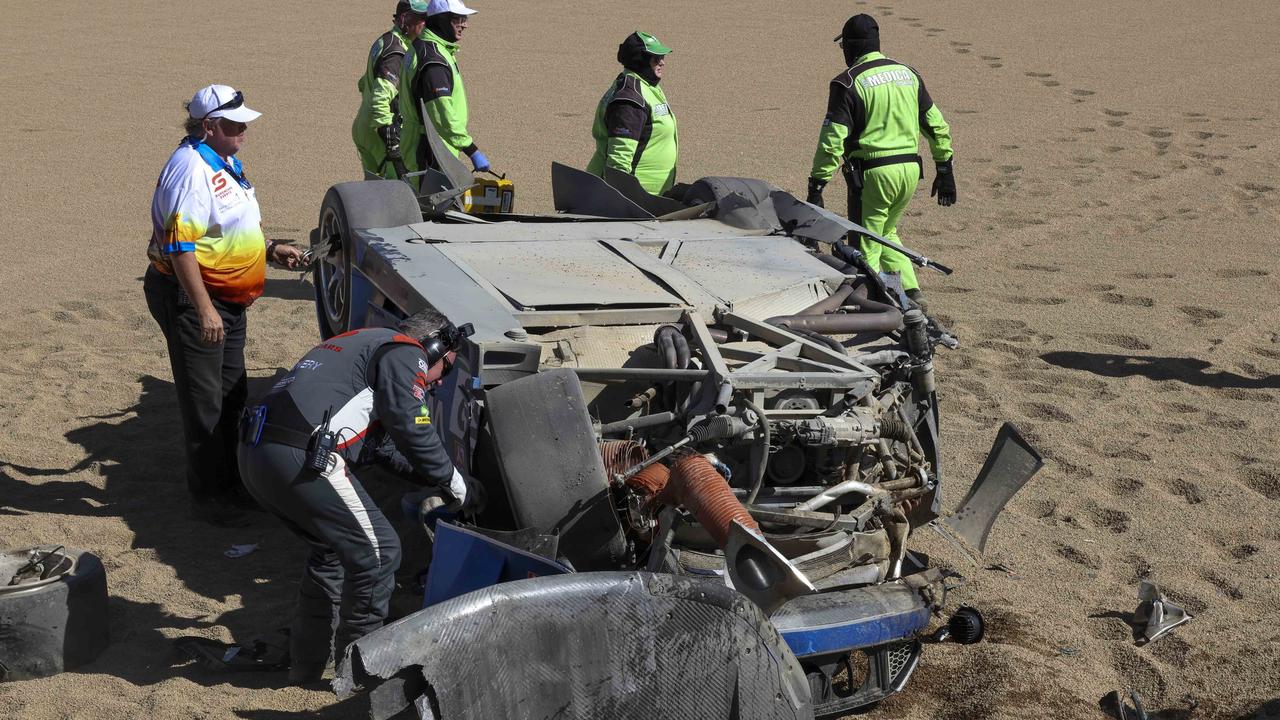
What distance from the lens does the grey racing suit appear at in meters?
4.80

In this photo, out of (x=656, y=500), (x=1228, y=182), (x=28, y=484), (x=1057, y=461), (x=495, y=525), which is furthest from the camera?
(x=1228, y=182)

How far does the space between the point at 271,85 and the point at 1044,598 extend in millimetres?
13293

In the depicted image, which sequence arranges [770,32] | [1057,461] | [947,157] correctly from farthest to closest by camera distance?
[770,32] < [947,157] < [1057,461]

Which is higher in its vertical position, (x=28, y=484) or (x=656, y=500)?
(x=656, y=500)

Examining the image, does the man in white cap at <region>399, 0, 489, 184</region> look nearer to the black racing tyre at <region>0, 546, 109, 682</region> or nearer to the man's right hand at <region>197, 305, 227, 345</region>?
the man's right hand at <region>197, 305, 227, 345</region>

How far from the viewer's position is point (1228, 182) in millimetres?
13180

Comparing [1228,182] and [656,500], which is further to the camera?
[1228,182]

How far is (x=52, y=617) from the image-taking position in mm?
4891

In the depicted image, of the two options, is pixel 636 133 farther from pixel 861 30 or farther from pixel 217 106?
pixel 217 106

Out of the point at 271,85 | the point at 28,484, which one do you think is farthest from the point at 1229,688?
the point at 271,85

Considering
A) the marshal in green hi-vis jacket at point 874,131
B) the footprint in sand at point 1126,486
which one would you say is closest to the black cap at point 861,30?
the marshal in green hi-vis jacket at point 874,131

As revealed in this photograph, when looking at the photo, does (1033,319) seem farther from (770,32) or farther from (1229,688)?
(770,32)

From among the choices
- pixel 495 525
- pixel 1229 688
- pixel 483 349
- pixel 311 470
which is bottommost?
Answer: pixel 1229 688

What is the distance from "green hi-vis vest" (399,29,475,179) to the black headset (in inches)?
173
